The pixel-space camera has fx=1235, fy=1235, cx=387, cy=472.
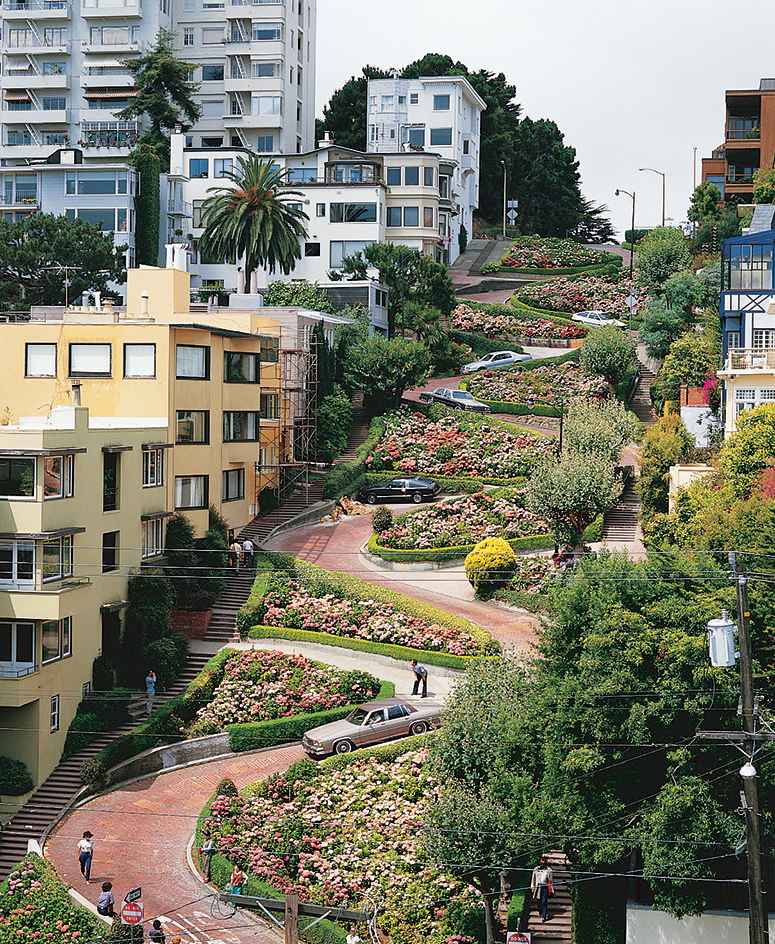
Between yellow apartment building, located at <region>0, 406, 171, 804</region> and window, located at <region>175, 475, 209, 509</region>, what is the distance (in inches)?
258

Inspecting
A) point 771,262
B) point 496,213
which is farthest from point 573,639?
point 496,213

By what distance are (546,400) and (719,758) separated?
43416 millimetres

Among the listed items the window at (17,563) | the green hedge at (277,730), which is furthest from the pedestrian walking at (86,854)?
the window at (17,563)

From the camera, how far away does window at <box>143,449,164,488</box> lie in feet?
158

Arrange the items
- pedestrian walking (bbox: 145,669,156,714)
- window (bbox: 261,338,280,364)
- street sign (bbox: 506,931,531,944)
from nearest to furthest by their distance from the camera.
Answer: street sign (bbox: 506,931,531,944)
pedestrian walking (bbox: 145,669,156,714)
window (bbox: 261,338,280,364)

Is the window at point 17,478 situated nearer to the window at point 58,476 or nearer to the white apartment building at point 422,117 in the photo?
the window at point 58,476

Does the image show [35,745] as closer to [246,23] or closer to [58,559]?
→ [58,559]

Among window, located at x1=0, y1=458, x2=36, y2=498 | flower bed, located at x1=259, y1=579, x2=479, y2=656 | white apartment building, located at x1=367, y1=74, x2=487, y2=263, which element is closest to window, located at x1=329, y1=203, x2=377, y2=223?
white apartment building, located at x1=367, y1=74, x2=487, y2=263

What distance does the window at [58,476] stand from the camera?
134ft

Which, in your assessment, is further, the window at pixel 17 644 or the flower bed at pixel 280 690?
the flower bed at pixel 280 690

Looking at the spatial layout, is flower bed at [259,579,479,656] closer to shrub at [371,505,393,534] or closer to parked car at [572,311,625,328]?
shrub at [371,505,393,534]

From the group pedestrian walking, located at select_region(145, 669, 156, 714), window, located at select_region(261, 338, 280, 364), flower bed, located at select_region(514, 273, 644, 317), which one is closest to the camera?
pedestrian walking, located at select_region(145, 669, 156, 714)

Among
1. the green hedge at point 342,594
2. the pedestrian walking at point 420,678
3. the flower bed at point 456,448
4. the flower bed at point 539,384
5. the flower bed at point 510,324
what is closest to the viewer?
the pedestrian walking at point 420,678

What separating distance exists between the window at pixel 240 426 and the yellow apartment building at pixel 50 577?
1037 cm
